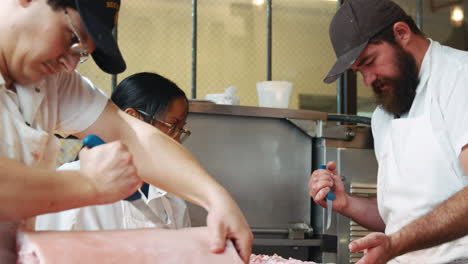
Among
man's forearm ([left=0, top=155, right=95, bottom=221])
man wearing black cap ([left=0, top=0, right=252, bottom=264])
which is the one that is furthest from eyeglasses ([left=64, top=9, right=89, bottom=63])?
man's forearm ([left=0, top=155, right=95, bottom=221])

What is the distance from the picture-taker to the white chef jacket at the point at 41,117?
1241mm

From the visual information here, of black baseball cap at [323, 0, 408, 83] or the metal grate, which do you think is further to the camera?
the metal grate

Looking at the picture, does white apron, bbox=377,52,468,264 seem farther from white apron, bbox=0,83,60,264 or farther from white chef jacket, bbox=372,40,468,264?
white apron, bbox=0,83,60,264

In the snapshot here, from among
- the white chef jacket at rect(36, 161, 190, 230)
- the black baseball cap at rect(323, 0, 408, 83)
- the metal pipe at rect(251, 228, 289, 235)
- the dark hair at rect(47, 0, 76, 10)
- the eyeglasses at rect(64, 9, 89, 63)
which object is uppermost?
the black baseball cap at rect(323, 0, 408, 83)

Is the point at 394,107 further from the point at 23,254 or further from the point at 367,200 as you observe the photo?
the point at 23,254

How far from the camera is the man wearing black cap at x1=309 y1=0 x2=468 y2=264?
1.99 meters

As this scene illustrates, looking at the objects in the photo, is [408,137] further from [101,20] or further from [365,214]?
[101,20]

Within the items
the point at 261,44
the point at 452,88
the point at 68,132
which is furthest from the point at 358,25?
the point at 261,44

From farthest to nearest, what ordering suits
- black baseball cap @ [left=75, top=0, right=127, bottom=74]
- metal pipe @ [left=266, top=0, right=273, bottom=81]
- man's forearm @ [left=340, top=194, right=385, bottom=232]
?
metal pipe @ [left=266, top=0, right=273, bottom=81], man's forearm @ [left=340, top=194, right=385, bottom=232], black baseball cap @ [left=75, top=0, right=127, bottom=74]

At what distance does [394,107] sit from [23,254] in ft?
6.10

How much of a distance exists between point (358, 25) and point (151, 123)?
1.03 meters

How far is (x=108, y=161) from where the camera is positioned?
3.57ft

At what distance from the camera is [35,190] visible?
39.6 inches

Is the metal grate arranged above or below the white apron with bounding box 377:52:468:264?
below
